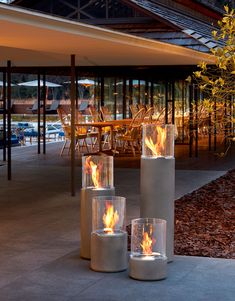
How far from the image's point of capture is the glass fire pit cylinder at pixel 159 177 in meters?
6.45

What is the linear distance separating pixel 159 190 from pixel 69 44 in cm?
361

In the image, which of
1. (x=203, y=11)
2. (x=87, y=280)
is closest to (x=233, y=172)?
(x=87, y=280)

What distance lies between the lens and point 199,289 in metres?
5.59

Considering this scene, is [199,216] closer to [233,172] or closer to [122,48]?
[122,48]

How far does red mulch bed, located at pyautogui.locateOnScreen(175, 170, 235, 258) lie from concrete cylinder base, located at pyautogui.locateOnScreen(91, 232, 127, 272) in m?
0.99

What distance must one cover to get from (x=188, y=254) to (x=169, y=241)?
588 millimetres

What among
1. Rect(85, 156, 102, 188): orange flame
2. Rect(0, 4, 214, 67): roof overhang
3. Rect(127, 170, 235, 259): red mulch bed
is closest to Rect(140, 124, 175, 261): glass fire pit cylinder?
Rect(85, 156, 102, 188): orange flame

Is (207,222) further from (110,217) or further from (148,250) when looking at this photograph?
(148,250)

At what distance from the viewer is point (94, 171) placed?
674cm

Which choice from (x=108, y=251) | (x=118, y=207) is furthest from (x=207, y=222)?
(x=108, y=251)

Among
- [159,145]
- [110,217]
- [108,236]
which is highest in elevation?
[159,145]

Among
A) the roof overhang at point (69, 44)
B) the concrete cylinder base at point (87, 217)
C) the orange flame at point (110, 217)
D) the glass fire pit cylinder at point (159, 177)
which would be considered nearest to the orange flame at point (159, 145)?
the glass fire pit cylinder at point (159, 177)

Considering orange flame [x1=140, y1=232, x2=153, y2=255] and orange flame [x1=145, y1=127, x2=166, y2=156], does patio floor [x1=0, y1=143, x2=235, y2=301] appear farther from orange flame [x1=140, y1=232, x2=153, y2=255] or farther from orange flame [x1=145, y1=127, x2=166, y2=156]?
orange flame [x1=145, y1=127, x2=166, y2=156]

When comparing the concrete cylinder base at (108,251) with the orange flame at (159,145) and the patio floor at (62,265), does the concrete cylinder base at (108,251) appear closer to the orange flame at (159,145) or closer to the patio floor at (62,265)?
the patio floor at (62,265)
